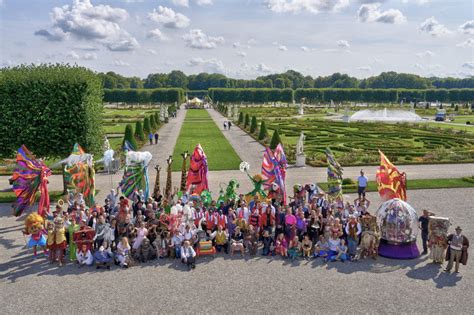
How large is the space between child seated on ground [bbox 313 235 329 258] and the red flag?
401 centimetres

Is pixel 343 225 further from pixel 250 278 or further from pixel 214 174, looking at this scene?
→ pixel 214 174

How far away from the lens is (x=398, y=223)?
13.4m

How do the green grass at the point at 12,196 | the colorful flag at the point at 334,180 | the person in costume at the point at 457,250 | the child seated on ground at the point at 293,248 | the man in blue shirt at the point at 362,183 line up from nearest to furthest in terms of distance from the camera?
the person in costume at the point at 457,250 → the child seated on ground at the point at 293,248 → the colorful flag at the point at 334,180 → the man in blue shirt at the point at 362,183 → the green grass at the point at 12,196

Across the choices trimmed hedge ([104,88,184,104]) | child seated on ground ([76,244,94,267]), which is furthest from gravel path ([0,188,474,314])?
trimmed hedge ([104,88,184,104])

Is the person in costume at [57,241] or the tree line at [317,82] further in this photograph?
the tree line at [317,82]

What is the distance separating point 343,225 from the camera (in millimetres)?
13719

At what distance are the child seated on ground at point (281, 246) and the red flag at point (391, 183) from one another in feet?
16.1

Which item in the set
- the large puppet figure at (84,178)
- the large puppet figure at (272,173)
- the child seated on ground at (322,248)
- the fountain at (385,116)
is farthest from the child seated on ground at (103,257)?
the fountain at (385,116)

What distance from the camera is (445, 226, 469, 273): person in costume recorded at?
12.0 metres

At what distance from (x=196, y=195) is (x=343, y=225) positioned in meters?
5.87

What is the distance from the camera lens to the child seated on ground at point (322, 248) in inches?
515

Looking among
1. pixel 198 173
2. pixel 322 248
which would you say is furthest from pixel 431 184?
pixel 198 173

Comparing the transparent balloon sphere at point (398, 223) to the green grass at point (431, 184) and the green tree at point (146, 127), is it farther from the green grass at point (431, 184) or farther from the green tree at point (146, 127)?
the green tree at point (146, 127)

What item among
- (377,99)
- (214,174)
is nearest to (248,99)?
(377,99)
